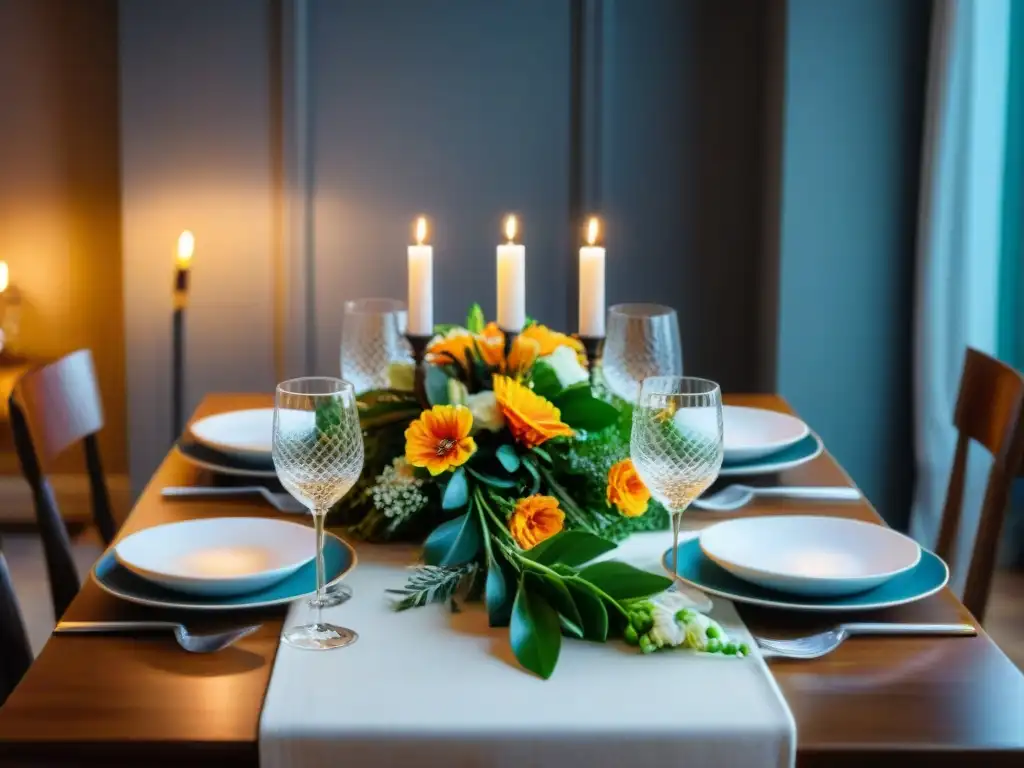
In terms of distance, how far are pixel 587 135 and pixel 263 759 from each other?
2512mm

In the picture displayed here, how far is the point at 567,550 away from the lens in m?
1.35

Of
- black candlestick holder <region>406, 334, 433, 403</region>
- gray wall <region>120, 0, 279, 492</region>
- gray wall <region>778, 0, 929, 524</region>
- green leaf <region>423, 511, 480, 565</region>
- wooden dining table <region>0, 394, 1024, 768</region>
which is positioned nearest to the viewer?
wooden dining table <region>0, 394, 1024, 768</region>

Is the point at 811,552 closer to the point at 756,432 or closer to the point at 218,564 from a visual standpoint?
the point at 756,432

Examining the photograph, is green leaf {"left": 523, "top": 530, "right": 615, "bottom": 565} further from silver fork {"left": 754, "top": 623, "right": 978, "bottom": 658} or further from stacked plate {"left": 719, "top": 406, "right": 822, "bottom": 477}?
stacked plate {"left": 719, "top": 406, "right": 822, "bottom": 477}

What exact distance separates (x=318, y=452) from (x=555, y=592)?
0.85 feet

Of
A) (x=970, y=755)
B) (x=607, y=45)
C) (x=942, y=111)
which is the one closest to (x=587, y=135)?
(x=607, y=45)

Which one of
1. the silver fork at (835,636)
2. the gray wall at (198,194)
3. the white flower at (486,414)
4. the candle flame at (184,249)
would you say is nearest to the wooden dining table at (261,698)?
the silver fork at (835,636)

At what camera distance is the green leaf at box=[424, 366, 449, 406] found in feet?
5.20

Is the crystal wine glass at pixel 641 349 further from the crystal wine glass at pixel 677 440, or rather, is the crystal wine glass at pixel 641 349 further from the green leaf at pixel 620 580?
the green leaf at pixel 620 580

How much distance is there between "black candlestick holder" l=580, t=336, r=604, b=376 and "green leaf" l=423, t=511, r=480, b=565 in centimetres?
39

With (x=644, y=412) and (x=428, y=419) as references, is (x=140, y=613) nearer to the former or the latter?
(x=428, y=419)

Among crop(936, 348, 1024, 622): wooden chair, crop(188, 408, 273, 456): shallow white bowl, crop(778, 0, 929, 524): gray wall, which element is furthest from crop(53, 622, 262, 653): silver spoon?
crop(778, 0, 929, 524): gray wall

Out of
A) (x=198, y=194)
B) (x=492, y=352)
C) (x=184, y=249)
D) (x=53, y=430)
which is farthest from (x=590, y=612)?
(x=198, y=194)

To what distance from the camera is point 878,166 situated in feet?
10.6
